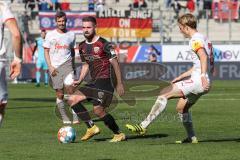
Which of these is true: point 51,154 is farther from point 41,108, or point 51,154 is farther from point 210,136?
point 41,108

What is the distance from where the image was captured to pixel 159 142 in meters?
13.8

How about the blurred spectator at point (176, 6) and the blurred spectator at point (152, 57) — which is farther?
the blurred spectator at point (176, 6)

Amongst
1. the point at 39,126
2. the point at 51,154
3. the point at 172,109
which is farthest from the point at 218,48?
the point at 51,154

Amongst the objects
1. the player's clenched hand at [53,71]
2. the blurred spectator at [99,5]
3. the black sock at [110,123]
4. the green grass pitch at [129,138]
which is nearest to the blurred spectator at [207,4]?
the blurred spectator at [99,5]

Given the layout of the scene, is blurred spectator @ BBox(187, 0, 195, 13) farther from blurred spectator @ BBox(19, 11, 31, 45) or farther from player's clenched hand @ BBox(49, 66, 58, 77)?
player's clenched hand @ BBox(49, 66, 58, 77)

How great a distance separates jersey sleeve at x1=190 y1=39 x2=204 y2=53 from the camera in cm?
1301

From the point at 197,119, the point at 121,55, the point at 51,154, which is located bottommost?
the point at 121,55

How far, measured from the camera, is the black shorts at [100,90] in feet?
46.6

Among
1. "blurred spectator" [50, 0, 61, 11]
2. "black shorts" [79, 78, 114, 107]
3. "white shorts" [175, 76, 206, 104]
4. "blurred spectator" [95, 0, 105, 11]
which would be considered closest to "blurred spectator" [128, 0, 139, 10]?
"blurred spectator" [95, 0, 105, 11]

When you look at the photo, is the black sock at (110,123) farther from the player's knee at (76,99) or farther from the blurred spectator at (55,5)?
the blurred spectator at (55,5)

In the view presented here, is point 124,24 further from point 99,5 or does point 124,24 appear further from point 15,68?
point 15,68

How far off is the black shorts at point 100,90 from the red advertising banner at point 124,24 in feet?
105

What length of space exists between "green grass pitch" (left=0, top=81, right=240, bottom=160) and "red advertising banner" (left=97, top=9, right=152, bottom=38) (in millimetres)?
22848

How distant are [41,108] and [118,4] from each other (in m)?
27.9
